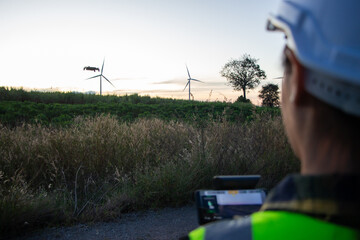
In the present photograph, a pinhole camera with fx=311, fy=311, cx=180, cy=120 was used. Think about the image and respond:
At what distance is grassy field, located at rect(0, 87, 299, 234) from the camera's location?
13.0 feet

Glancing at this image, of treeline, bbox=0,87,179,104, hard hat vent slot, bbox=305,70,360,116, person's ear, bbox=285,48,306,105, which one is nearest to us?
hard hat vent slot, bbox=305,70,360,116

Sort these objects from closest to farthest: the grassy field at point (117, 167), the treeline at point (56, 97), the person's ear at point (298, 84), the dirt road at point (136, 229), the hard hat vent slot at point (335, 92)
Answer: the hard hat vent slot at point (335, 92) → the person's ear at point (298, 84) → the dirt road at point (136, 229) → the grassy field at point (117, 167) → the treeline at point (56, 97)

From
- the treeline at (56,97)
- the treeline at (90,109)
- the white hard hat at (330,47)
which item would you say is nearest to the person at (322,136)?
the white hard hat at (330,47)

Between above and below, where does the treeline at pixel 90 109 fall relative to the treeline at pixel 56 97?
below

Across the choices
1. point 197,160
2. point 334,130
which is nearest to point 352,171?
point 334,130

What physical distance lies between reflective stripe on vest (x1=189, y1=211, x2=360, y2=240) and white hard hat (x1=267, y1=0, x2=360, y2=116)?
11.0 inches

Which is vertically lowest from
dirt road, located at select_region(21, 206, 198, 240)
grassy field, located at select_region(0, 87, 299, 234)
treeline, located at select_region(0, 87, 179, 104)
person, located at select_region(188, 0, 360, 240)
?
dirt road, located at select_region(21, 206, 198, 240)

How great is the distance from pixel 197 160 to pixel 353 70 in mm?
4503

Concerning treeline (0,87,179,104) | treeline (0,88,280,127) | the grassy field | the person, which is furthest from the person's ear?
treeline (0,87,179,104)

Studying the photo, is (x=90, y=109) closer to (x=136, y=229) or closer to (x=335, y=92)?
(x=136, y=229)

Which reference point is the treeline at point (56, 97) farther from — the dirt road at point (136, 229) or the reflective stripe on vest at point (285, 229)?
the reflective stripe on vest at point (285, 229)

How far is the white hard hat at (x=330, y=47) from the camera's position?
71 cm

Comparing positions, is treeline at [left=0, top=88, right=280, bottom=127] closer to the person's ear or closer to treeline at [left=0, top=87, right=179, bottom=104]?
treeline at [left=0, top=87, right=179, bottom=104]

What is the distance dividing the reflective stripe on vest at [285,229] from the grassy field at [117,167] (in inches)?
134
